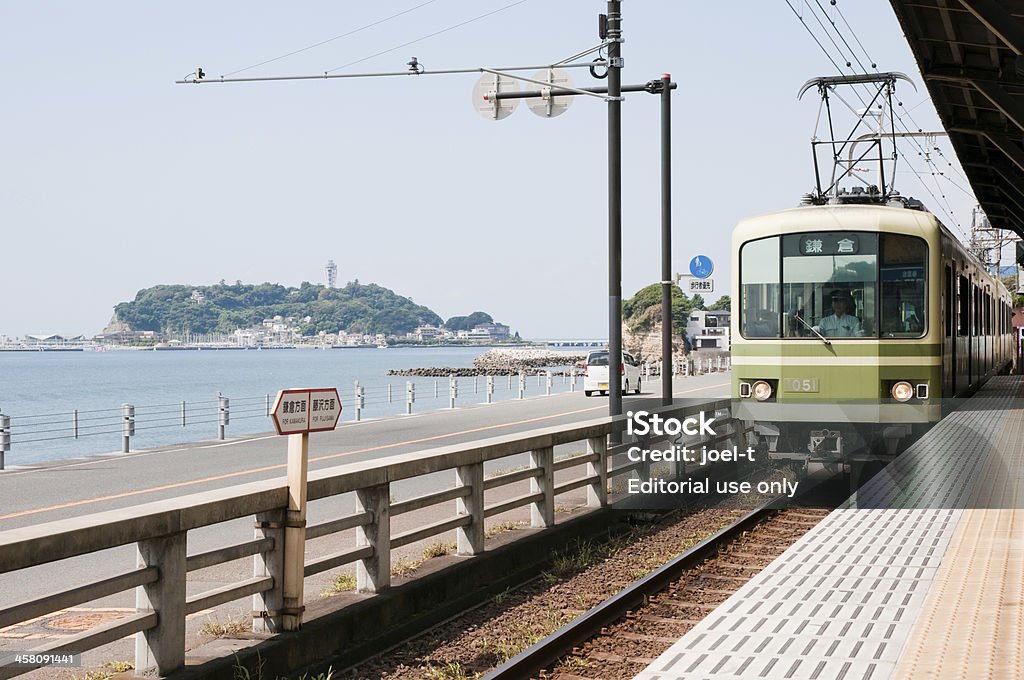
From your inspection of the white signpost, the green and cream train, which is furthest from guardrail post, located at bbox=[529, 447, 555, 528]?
the green and cream train

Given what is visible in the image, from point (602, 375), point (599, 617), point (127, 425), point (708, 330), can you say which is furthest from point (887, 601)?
point (708, 330)

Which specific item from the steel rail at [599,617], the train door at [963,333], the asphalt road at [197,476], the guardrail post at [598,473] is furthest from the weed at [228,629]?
the train door at [963,333]

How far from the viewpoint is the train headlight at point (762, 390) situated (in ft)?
48.7

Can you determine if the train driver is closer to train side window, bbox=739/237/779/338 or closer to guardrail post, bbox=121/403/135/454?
train side window, bbox=739/237/779/338

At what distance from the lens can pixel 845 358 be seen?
1449 cm

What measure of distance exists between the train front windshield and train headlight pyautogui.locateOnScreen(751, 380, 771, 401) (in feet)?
2.07

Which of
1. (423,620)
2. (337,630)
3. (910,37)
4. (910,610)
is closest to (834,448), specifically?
(910,37)

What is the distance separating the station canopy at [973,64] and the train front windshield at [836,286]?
2.59 metres

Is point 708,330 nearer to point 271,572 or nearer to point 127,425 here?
point 127,425

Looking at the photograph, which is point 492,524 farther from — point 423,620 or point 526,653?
point 526,653

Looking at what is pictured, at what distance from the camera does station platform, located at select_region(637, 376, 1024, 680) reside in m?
6.55

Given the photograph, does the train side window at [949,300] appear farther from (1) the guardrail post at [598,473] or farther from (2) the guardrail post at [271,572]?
(2) the guardrail post at [271,572]

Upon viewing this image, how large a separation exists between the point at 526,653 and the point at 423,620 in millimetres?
1613

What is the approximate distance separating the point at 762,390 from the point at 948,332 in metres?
2.76
